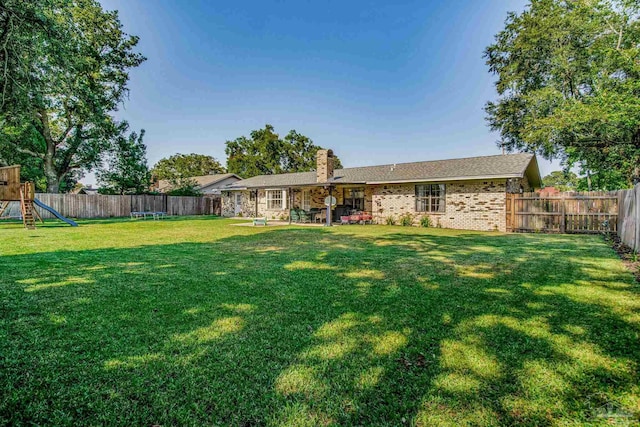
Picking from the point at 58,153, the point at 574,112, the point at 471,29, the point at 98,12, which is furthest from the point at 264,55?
the point at 58,153

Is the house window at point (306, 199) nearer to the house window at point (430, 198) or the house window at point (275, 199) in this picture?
Answer: the house window at point (275, 199)

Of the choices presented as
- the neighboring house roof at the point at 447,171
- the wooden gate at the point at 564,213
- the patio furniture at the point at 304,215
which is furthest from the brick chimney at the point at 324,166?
the wooden gate at the point at 564,213

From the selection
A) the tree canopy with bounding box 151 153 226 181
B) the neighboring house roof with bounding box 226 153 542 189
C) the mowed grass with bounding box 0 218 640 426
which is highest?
the tree canopy with bounding box 151 153 226 181

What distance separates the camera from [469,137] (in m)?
24.5

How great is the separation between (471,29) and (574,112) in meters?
6.59

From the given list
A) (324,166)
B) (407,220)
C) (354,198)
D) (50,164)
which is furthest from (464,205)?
(50,164)

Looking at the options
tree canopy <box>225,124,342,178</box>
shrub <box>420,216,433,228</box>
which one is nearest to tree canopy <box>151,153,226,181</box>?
tree canopy <box>225,124,342,178</box>

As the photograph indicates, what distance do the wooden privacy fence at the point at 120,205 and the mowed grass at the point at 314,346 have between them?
787 inches

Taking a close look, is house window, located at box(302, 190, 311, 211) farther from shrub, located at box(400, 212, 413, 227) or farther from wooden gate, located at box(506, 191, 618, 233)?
wooden gate, located at box(506, 191, 618, 233)

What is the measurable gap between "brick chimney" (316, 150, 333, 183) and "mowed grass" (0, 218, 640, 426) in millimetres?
13616

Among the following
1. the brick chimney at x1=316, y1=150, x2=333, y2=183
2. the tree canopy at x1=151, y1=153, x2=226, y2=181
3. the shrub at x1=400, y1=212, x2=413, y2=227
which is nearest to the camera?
the shrub at x1=400, y1=212, x2=413, y2=227

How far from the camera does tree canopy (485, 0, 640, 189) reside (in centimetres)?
1473

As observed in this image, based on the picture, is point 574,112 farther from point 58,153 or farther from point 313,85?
point 58,153

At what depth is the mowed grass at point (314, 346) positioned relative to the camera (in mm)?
1988
